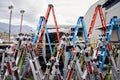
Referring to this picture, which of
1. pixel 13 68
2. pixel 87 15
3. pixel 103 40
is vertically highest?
pixel 87 15

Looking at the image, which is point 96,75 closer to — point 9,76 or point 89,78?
point 89,78

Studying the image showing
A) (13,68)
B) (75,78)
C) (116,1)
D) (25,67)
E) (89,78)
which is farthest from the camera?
(116,1)

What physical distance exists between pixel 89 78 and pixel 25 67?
11.5ft

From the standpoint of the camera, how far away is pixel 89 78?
7.18 meters

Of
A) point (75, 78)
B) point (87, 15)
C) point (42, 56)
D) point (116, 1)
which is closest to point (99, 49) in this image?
point (75, 78)

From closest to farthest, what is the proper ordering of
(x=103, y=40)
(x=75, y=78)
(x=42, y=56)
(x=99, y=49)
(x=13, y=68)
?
(x=13, y=68) < (x=75, y=78) < (x=103, y=40) < (x=99, y=49) < (x=42, y=56)

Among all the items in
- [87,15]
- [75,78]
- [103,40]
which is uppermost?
[87,15]

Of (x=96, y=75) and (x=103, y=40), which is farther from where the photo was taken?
(x=103, y=40)

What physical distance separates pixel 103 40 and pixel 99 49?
1632 millimetres

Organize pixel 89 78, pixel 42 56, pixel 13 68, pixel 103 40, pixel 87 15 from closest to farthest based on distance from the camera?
pixel 13 68 < pixel 89 78 < pixel 103 40 < pixel 42 56 < pixel 87 15

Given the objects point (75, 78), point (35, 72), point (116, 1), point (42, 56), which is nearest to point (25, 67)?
point (35, 72)

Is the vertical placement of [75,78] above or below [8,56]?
below

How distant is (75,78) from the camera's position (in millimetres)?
7988

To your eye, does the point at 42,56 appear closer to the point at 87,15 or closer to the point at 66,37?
the point at 66,37
